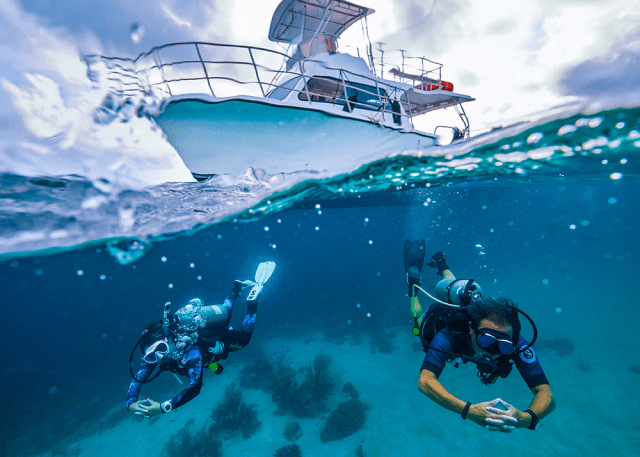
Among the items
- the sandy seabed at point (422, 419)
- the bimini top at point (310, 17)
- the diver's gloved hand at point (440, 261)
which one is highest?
the bimini top at point (310, 17)

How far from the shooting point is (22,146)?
4.01 meters

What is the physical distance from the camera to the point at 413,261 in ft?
25.9

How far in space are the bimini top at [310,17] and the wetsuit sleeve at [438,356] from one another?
30.3 feet

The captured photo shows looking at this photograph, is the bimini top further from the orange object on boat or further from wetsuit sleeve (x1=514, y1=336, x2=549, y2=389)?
wetsuit sleeve (x1=514, y1=336, x2=549, y2=389)

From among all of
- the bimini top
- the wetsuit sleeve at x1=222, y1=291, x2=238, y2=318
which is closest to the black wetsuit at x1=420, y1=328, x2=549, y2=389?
the wetsuit sleeve at x1=222, y1=291, x2=238, y2=318

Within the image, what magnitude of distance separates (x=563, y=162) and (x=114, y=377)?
1177 inches

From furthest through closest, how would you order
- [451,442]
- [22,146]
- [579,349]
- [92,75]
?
1. [579,349]
2. [451,442]
3. [22,146]
4. [92,75]

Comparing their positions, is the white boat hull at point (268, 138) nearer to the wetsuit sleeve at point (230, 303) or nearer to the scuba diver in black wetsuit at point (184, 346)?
the scuba diver in black wetsuit at point (184, 346)

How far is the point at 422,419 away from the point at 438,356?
897 centimetres

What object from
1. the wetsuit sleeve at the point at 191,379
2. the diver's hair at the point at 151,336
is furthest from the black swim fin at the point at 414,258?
the diver's hair at the point at 151,336

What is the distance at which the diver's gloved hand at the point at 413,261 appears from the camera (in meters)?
7.21

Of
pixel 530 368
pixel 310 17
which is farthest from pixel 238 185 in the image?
pixel 310 17

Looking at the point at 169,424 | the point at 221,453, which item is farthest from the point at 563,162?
the point at 169,424

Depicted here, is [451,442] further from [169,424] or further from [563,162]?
[169,424]
